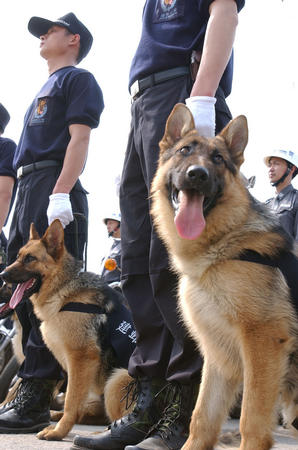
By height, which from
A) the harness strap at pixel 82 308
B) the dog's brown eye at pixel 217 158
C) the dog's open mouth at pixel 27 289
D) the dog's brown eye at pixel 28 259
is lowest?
the harness strap at pixel 82 308

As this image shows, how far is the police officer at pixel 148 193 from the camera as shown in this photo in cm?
329

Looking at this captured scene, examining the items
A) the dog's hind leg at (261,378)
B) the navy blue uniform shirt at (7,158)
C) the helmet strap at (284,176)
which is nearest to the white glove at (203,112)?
the dog's hind leg at (261,378)

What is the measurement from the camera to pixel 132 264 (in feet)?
12.0

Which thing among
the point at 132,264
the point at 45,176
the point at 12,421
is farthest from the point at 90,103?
the point at 12,421

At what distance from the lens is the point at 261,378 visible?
2.61 meters

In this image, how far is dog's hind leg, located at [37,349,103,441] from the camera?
4270 millimetres

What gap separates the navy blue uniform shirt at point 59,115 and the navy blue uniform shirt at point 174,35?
1488 millimetres

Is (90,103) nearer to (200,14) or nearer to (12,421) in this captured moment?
(200,14)

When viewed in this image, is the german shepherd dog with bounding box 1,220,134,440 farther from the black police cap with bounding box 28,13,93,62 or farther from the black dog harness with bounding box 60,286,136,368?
the black police cap with bounding box 28,13,93,62

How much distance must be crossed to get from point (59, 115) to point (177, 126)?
7.13 ft

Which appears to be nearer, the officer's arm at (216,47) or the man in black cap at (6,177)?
the officer's arm at (216,47)

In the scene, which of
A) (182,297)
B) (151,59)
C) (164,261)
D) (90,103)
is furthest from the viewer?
(90,103)

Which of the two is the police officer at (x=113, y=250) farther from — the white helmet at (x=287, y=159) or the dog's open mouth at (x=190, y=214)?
the dog's open mouth at (x=190, y=214)

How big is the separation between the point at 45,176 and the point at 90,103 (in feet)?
2.55
